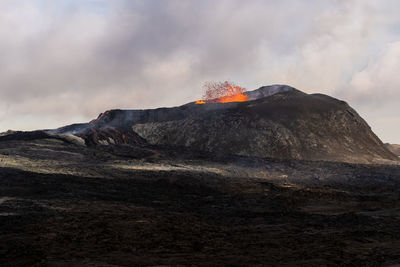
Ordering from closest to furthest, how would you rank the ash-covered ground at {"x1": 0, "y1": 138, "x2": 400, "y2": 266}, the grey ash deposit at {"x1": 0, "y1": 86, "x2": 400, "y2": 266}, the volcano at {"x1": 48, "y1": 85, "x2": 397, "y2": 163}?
the ash-covered ground at {"x1": 0, "y1": 138, "x2": 400, "y2": 266}, the grey ash deposit at {"x1": 0, "y1": 86, "x2": 400, "y2": 266}, the volcano at {"x1": 48, "y1": 85, "x2": 397, "y2": 163}

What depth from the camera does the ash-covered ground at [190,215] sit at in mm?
8188

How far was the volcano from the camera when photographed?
39.5 meters

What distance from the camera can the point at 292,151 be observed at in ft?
128

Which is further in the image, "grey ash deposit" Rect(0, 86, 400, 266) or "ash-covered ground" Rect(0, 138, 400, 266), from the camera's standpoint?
"grey ash deposit" Rect(0, 86, 400, 266)

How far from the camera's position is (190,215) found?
44.5 ft

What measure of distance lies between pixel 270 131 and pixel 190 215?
94.7 ft

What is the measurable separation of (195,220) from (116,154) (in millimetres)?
22039

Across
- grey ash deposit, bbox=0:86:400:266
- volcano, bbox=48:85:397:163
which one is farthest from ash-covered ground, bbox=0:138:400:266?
volcano, bbox=48:85:397:163

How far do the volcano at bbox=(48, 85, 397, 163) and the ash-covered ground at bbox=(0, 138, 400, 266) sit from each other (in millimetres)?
10432

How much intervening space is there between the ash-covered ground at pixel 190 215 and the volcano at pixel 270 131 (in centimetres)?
1043

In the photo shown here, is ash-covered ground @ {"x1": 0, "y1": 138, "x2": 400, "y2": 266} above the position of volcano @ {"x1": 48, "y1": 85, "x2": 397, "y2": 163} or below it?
below

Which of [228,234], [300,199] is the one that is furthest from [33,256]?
[300,199]

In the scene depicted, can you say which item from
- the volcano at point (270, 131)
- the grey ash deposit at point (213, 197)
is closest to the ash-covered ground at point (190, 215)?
the grey ash deposit at point (213, 197)

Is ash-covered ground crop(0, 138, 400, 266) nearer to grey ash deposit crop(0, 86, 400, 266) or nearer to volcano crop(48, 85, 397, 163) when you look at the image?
grey ash deposit crop(0, 86, 400, 266)
